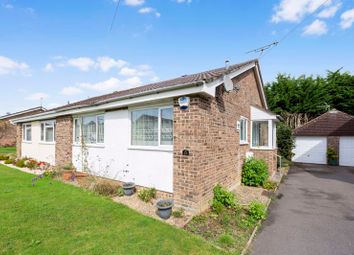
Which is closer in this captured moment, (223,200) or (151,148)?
(223,200)

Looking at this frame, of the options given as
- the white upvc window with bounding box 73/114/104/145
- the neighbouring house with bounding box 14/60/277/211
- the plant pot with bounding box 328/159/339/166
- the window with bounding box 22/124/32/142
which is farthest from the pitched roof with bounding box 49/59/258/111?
the plant pot with bounding box 328/159/339/166

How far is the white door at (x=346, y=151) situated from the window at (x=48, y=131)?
73.2 ft

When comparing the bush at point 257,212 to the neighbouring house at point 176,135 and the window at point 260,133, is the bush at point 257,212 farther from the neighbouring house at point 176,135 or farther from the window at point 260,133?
the window at point 260,133

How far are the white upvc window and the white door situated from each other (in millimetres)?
19466

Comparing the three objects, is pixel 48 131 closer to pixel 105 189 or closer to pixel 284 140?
pixel 105 189

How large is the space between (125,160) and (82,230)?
3.38 m

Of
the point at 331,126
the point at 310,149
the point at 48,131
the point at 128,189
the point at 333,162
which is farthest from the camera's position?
the point at 310,149

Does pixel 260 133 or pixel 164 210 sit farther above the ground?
pixel 260 133

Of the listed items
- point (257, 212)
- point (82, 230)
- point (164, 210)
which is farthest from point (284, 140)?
point (82, 230)

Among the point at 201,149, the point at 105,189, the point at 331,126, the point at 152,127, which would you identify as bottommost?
the point at 105,189

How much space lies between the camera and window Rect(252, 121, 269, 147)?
39.6 feet

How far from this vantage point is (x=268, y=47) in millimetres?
10516

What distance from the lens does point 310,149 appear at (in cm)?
1936

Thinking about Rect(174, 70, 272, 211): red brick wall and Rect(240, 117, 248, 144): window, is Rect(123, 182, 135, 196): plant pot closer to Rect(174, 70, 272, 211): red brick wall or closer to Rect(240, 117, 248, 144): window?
Rect(174, 70, 272, 211): red brick wall
